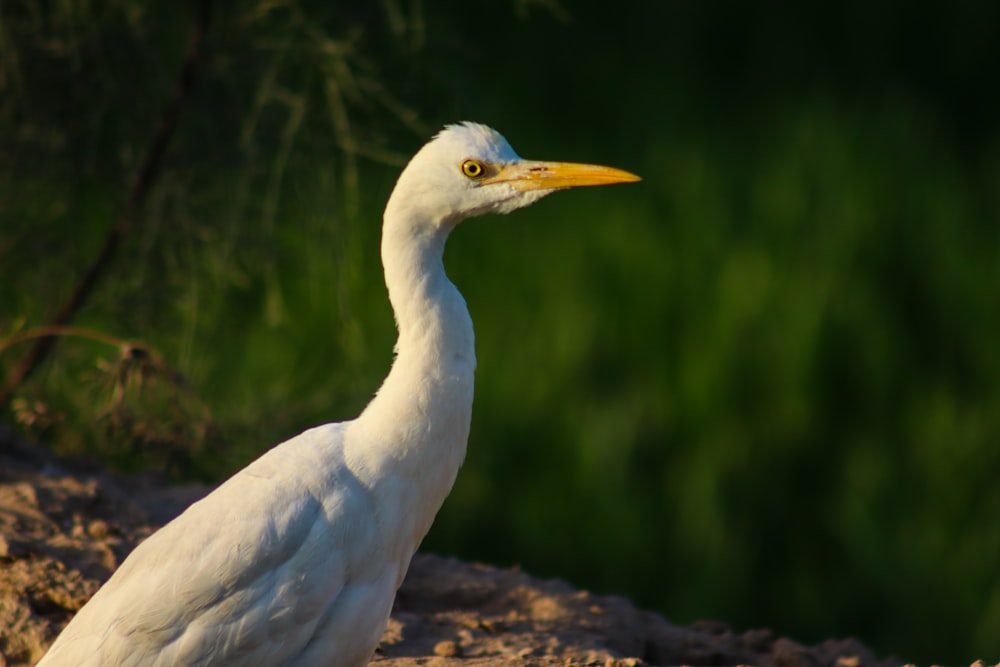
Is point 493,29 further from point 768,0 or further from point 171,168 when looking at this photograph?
point 171,168

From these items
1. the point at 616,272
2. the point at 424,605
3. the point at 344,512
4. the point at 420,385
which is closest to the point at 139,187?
the point at 424,605

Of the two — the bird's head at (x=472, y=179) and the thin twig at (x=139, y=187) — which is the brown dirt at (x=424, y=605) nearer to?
the thin twig at (x=139, y=187)

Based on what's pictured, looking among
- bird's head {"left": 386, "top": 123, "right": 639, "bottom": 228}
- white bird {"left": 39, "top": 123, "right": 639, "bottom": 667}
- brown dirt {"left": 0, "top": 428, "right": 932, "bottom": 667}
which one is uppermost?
bird's head {"left": 386, "top": 123, "right": 639, "bottom": 228}

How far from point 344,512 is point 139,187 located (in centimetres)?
200

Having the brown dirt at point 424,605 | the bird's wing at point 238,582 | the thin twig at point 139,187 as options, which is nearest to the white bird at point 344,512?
the bird's wing at point 238,582

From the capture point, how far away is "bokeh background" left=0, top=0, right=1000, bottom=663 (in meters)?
4.95

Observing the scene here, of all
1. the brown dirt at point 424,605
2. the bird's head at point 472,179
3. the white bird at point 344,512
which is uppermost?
the bird's head at point 472,179

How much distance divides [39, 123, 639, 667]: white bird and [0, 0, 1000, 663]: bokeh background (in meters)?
1.41

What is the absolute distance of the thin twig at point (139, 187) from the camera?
442 centimetres

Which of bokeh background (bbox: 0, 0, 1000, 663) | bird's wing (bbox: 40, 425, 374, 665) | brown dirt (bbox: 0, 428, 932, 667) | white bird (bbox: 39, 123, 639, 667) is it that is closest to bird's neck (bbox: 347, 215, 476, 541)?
white bird (bbox: 39, 123, 639, 667)

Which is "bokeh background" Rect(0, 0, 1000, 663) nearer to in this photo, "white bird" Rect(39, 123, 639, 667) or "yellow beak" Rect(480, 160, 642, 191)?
"white bird" Rect(39, 123, 639, 667)

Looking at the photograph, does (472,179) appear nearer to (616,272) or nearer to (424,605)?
(424,605)

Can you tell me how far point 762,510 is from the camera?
5707mm

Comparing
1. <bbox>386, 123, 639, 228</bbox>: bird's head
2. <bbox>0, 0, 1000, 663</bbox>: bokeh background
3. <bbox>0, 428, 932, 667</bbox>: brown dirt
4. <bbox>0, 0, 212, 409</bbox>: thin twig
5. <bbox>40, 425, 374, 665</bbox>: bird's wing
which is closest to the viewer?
<bbox>40, 425, 374, 665</bbox>: bird's wing
